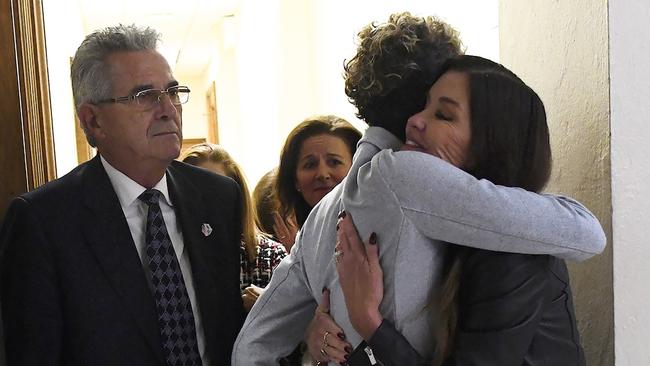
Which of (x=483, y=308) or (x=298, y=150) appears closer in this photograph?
(x=483, y=308)

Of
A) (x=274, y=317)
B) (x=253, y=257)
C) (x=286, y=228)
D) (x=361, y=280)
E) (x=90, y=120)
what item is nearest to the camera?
(x=361, y=280)

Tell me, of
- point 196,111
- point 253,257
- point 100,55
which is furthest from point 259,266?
point 196,111

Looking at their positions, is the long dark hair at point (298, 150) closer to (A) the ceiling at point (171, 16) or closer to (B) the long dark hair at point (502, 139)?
(B) the long dark hair at point (502, 139)

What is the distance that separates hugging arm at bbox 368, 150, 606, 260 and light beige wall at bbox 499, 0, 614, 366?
11.4 inches

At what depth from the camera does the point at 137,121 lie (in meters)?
1.56

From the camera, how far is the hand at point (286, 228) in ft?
6.83

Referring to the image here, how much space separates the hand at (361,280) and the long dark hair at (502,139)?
102 mm

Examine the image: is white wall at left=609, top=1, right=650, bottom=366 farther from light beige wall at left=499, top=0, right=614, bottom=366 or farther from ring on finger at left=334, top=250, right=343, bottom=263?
ring on finger at left=334, top=250, right=343, bottom=263

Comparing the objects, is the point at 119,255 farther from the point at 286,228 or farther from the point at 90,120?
the point at 286,228

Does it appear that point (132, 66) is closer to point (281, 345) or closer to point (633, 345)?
point (281, 345)

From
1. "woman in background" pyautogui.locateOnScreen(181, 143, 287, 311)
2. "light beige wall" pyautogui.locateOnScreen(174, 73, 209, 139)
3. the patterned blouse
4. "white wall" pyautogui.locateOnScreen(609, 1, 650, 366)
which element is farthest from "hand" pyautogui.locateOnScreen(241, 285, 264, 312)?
"light beige wall" pyautogui.locateOnScreen(174, 73, 209, 139)

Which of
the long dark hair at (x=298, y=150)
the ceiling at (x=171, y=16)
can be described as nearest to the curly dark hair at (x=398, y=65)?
the long dark hair at (x=298, y=150)

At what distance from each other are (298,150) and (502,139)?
1.00 meters

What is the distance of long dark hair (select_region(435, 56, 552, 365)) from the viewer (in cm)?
109
